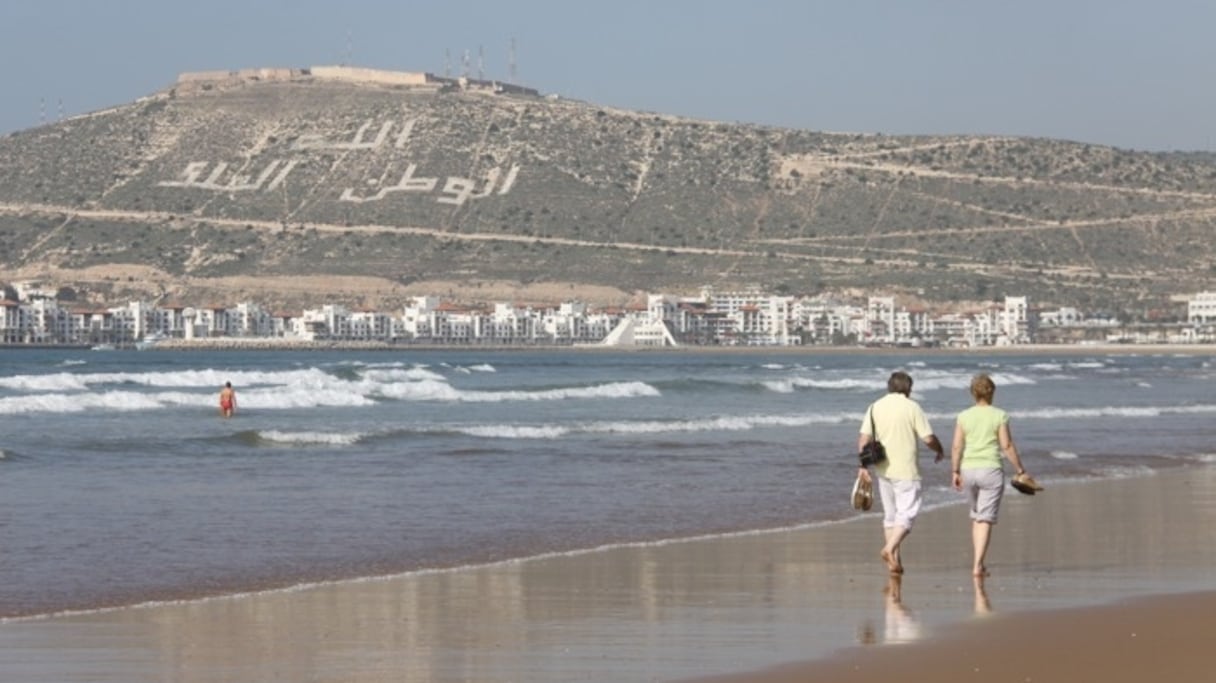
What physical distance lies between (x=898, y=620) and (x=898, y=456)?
2313 millimetres

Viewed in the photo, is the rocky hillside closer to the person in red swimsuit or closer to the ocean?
the ocean

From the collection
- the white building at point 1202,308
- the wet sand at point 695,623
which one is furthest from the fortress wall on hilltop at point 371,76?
the wet sand at point 695,623

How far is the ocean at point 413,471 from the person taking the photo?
13477 mm

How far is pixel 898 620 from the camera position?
10234mm

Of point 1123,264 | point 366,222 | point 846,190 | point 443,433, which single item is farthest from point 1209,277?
point 443,433

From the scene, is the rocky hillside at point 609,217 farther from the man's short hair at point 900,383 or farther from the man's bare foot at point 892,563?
the man's bare foot at point 892,563

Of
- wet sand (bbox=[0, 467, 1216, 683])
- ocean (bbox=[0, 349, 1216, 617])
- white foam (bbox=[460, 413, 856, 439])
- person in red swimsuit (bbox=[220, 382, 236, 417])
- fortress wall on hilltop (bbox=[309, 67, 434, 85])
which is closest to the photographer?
wet sand (bbox=[0, 467, 1216, 683])

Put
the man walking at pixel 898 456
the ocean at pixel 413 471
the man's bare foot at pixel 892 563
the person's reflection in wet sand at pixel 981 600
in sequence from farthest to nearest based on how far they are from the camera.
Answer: the ocean at pixel 413 471 < the man walking at pixel 898 456 < the man's bare foot at pixel 892 563 < the person's reflection in wet sand at pixel 981 600

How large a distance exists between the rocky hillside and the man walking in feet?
392

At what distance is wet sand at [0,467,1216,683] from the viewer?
8.85 metres

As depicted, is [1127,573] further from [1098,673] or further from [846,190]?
[846,190]

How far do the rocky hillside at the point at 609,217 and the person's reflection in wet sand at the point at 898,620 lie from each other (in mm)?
120434

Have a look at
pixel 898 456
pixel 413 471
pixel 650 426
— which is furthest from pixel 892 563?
pixel 650 426

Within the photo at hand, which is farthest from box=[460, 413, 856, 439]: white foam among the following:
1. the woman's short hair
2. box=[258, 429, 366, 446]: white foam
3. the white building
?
the white building
